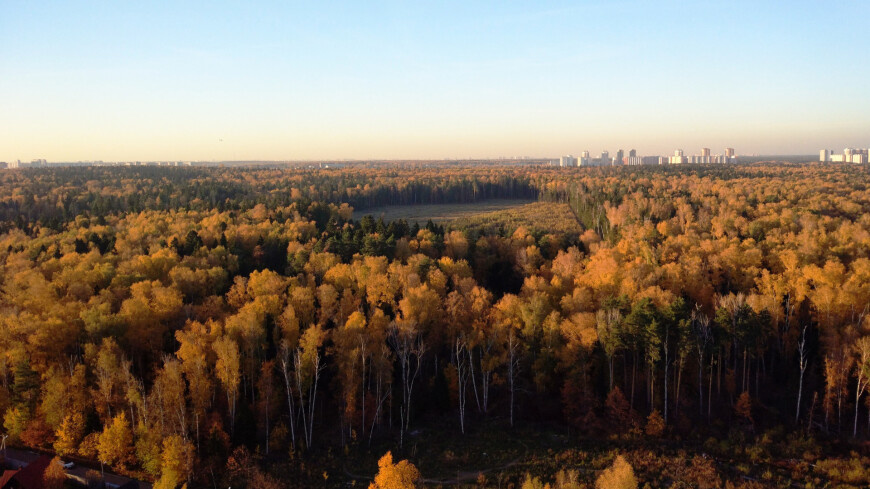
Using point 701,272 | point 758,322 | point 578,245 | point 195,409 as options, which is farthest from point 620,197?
point 195,409

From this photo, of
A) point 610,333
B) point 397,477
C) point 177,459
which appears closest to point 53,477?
point 177,459

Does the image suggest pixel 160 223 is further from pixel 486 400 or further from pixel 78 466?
pixel 486 400

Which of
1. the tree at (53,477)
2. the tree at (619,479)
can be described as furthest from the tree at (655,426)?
the tree at (53,477)

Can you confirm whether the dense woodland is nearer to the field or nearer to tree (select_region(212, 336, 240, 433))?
tree (select_region(212, 336, 240, 433))

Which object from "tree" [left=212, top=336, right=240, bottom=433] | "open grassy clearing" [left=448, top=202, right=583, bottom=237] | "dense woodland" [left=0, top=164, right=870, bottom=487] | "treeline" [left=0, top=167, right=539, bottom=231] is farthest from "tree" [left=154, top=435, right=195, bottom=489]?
"open grassy clearing" [left=448, top=202, right=583, bottom=237]

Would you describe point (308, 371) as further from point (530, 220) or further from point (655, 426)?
point (530, 220)

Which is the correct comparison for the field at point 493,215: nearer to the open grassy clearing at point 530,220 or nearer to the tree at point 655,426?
the open grassy clearing at point 530,220
